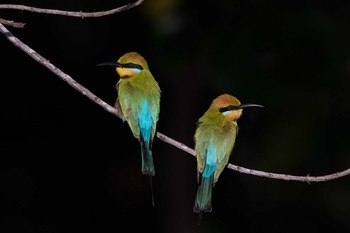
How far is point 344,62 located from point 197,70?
963 mm

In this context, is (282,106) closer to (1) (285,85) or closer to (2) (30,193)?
(1) (285,85)

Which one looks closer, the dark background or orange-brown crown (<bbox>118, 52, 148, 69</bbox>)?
orange-brown crown (<bbox>118, 52, 148, 69</bbox>)

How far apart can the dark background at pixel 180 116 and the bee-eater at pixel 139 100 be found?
100 cm

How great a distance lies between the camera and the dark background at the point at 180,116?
4.76 meters

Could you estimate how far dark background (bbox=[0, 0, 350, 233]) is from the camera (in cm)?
476

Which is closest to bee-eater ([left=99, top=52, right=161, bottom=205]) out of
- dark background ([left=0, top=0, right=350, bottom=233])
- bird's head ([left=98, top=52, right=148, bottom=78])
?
bird's head ([left=98, top=52, right=148, bottom=78])

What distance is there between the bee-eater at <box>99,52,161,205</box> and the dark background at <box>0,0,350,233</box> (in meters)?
1.00

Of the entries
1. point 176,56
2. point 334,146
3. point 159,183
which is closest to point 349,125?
point 334,146

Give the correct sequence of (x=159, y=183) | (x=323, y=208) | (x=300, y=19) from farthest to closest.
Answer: (x=159, y=183), (x=323, y=208), (x=300, y=19)

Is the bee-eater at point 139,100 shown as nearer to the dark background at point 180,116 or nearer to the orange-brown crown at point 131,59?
the orange-brown crown at point 131,59

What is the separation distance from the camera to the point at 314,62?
15.9ft

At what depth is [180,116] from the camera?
5715mm

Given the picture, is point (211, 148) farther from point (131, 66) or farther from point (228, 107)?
point (131, 66)

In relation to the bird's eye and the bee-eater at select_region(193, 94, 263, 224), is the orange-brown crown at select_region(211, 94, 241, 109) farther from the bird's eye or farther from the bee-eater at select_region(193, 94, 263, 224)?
the bird's eye
